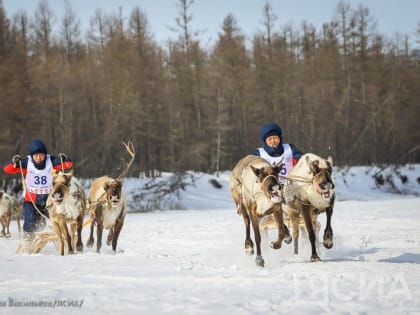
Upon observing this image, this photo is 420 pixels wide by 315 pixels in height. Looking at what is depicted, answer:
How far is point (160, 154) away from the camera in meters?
29.7

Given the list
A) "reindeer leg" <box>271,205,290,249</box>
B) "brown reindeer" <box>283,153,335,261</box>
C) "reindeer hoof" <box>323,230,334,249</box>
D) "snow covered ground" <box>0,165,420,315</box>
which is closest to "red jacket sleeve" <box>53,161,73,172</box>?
"snow covered ground" <box>0,165,420,315</box>

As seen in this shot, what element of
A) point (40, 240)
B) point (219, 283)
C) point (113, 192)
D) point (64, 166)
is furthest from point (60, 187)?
point (219, 283)

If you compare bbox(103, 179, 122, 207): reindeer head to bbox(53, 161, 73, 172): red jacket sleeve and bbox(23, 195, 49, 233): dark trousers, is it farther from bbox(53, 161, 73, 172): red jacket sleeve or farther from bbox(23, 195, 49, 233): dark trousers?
bbox(23, 195, 49, 233): dark trousers

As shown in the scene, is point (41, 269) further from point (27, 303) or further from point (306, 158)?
point (306, 158)

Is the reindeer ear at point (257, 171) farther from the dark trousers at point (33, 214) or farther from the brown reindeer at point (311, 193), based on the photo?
→ the dark trousers at point (33, 214)

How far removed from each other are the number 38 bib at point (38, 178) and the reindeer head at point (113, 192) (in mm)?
1687

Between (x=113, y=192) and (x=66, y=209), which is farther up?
(x=113, y=192)

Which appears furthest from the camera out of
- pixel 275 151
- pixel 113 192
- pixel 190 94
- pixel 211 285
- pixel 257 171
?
pixel 190 94

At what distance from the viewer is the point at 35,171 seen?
31.1ft

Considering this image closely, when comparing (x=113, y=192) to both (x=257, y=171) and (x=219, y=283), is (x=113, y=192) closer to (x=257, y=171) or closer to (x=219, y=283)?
(x=257, y=171)

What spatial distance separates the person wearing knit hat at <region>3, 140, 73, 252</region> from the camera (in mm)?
9469

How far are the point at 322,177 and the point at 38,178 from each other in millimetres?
5876

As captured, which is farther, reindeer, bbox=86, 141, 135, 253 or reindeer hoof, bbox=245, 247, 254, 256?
reindeer, bbox=86, 141, 135, 253

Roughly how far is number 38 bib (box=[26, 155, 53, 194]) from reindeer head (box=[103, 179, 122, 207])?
1687 millimetres
